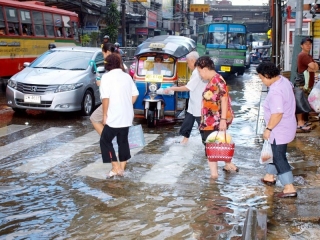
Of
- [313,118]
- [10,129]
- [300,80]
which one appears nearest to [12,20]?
→ [10,129]

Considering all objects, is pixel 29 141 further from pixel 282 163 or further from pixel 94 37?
pixel 94 37

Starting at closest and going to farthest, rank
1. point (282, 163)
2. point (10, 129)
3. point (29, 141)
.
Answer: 1. point (282, 163)
2. point (29, 141)
3. point (10, 129)

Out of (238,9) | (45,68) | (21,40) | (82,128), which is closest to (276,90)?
(82,128)

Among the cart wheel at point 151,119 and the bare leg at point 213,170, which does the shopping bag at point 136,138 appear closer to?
the bare leg at point 213,170

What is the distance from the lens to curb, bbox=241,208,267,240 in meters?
4.23

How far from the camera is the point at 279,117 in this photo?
566 cm

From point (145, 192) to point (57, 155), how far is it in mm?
2613

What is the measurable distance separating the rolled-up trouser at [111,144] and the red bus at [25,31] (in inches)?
464

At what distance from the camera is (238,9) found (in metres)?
90.0

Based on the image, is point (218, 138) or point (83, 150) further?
point (83, 150)

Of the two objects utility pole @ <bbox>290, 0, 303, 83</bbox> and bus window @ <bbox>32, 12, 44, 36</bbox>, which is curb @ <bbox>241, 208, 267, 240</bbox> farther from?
bus window @ <bbox>32, 12, 44, 36</bbox>

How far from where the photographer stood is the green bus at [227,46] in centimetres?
2561

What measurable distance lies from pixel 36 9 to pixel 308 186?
51.1ft

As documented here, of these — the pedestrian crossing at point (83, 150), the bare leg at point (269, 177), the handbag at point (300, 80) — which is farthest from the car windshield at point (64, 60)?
the bare leg at point (269, 177)
